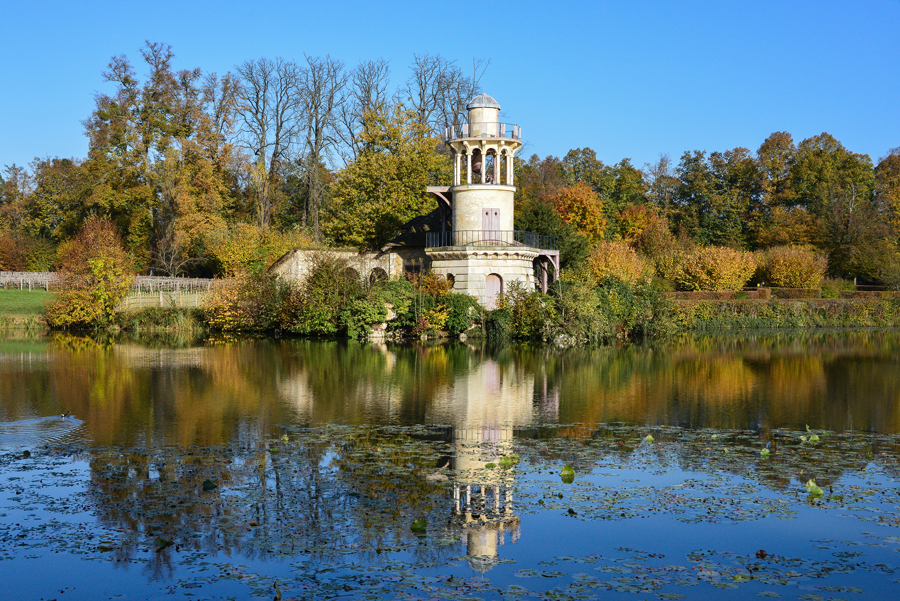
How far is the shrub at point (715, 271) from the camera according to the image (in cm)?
4244

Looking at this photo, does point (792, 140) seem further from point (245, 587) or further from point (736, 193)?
point (245, 587)

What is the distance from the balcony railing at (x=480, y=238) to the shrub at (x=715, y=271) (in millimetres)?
10024

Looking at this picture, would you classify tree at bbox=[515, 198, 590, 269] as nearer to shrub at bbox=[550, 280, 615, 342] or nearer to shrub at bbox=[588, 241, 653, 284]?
shrub at bbox=[588, 241, 653, 284]

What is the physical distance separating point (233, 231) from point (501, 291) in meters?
21.0

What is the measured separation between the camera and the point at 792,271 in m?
44.5

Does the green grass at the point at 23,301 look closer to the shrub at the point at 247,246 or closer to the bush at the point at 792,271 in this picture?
the shrub at the point at 247,246

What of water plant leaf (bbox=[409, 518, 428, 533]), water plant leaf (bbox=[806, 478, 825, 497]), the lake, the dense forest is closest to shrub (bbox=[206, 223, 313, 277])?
the dense forest

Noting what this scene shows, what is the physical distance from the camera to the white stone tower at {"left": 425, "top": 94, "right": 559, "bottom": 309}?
34688 millimetres

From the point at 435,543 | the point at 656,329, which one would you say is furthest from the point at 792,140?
the point at 435,543

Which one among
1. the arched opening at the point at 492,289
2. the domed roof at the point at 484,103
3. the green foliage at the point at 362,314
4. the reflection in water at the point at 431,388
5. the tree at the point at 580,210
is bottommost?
the reflection in water at the point at 431,388

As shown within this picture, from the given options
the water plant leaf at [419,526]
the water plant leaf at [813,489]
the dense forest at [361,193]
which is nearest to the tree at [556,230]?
the dense forest at [361,193]

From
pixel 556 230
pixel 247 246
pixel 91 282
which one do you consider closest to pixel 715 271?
pixel 556 230

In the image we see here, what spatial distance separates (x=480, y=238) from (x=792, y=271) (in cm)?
1978

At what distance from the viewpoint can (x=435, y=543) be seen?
7.72 meters
